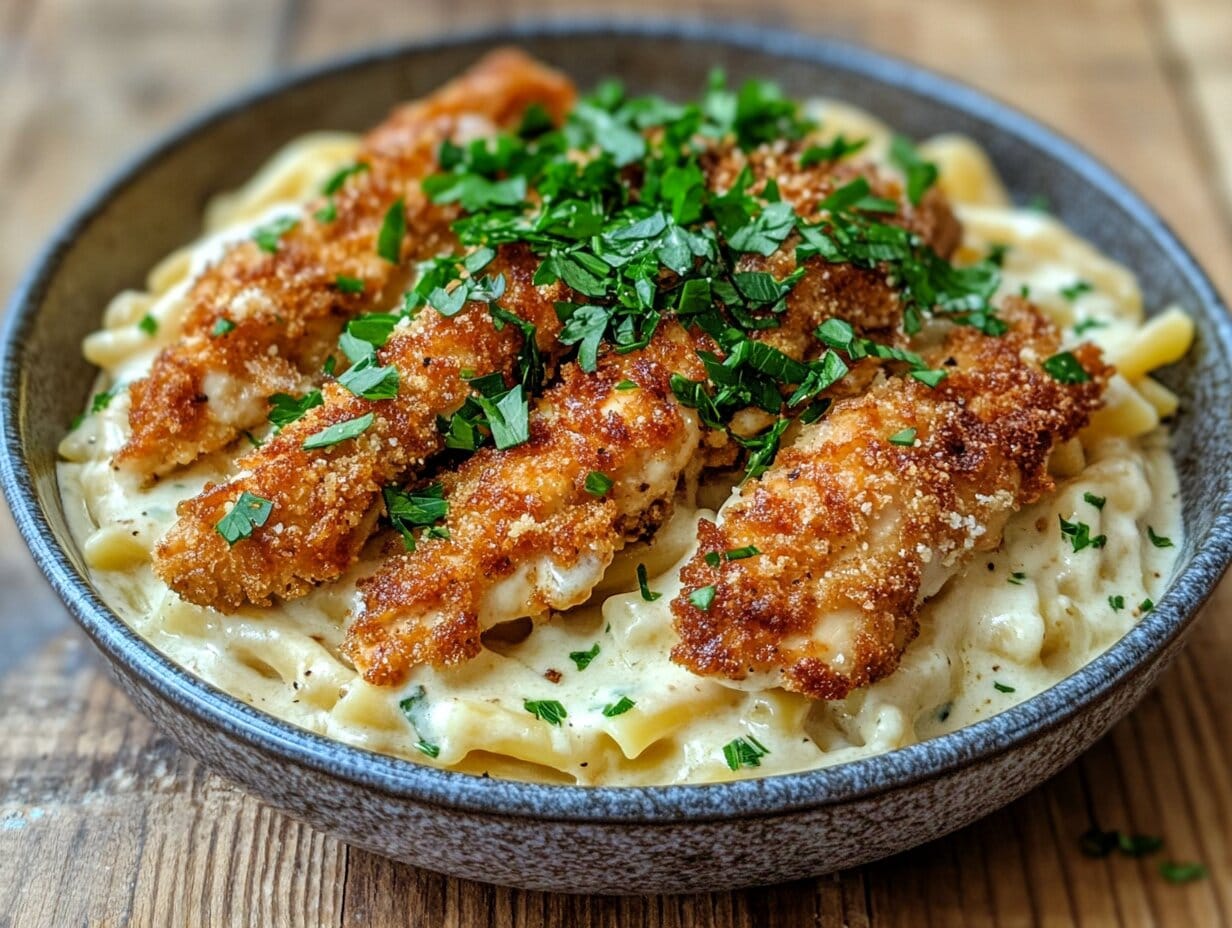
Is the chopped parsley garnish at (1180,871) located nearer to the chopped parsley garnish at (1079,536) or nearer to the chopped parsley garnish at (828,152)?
the chopped parsley garnish at (1079,536)

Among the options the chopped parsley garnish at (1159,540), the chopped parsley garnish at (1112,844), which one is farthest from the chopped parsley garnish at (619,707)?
the chopped parsley garnish at (1159,540)

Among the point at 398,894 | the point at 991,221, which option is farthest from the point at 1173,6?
the point at 398,894

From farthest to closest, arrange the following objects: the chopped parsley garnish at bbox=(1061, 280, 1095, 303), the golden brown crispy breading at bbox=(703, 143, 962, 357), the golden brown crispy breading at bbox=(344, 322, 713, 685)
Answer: the chopped parsley garnish at bbox=(1061, 280, 1095, 303), the golden brown crispy breading at bbox=(703, 143, 962, 357), the golden brown crispy breading at bbox=(344, 322, 713, 685)

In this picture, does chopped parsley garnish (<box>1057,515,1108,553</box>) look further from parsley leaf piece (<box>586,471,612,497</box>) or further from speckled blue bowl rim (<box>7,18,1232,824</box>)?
parsley leaf piece (<box>586,471,612,497</box>)

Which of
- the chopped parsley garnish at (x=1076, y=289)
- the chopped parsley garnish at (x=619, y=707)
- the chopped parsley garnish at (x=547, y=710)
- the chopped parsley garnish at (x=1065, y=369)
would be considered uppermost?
the chopped parsley garnish at (x=1065, y=369)

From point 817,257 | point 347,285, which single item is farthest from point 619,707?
point 347,285

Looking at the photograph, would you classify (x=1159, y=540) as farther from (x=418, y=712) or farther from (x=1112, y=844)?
(x=418, y=712)

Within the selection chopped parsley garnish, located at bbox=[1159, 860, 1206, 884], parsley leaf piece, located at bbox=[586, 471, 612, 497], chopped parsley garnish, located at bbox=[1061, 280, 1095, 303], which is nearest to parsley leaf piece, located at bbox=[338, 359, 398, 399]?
parsley leaf piece, located at bbox=[586, 471, 612, 497]
